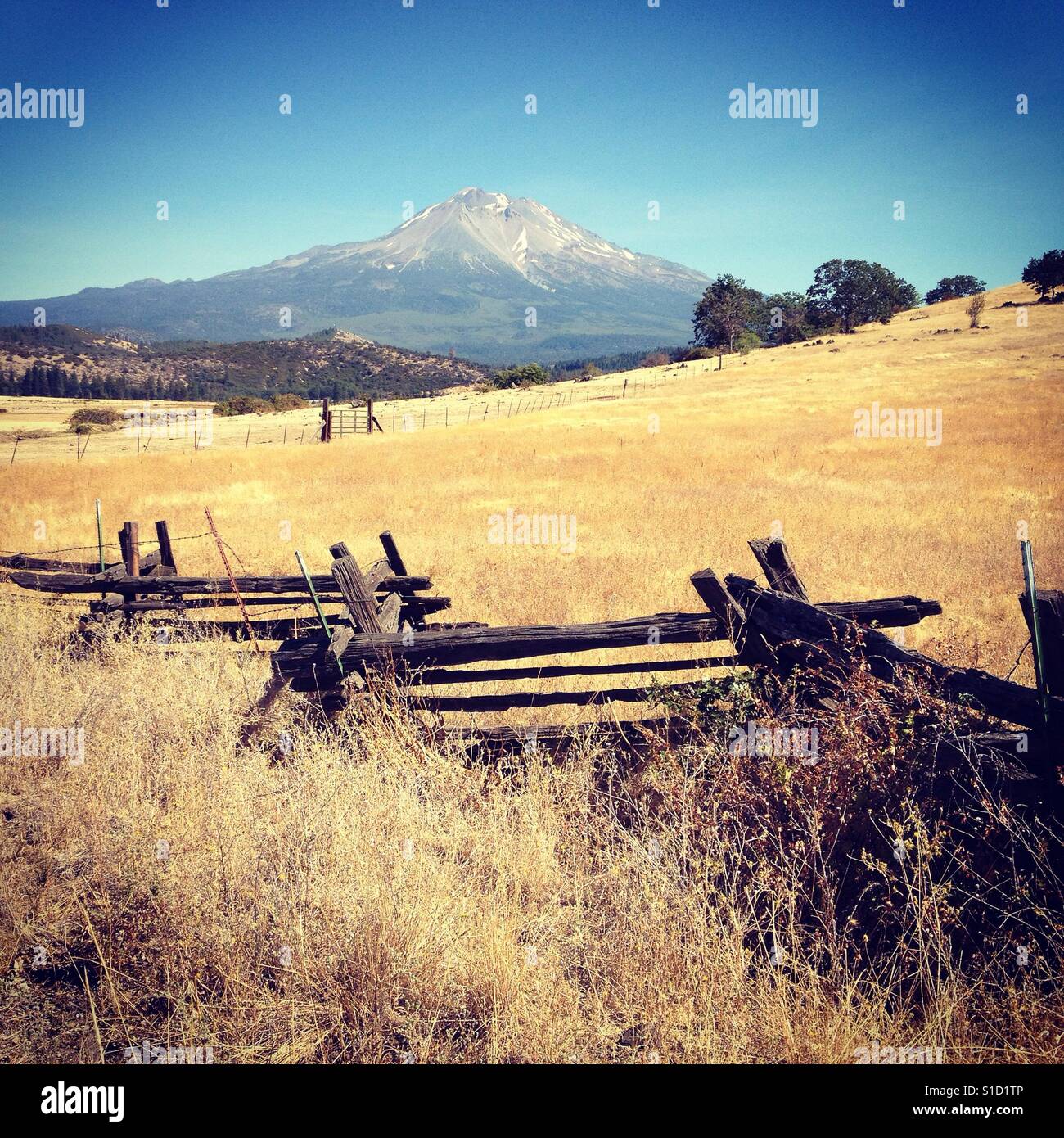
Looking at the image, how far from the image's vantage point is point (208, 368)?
413ft

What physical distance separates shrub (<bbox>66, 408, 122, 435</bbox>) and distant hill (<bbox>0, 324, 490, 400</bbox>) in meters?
49.4

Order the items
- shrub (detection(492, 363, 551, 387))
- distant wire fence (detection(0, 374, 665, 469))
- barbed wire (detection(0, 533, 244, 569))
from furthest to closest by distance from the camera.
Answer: shrub (detection(492, 363, 551, 387)), distant wire fence (detection(0, 374, 665, 469)), barbed wire (detection(0, 533, 244, 569))

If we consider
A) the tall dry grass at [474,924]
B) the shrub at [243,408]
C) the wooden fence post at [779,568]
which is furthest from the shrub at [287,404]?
the tall dry grass at [474,924]

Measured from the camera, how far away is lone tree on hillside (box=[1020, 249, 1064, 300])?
194 ft

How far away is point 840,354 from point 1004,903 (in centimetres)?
5828

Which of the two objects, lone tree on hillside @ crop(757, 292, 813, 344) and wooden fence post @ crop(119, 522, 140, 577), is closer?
wooden fence post @ crop(119, 522, 140, 577)

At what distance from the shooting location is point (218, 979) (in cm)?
277

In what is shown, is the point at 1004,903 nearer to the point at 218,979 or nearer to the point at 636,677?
the point at 218,979

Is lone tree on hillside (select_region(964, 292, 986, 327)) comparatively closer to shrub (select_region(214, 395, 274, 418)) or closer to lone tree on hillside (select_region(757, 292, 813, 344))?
lone tree on hillside (select_region(757, 292, 813, 344))

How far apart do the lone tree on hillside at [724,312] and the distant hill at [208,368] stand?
50.3m

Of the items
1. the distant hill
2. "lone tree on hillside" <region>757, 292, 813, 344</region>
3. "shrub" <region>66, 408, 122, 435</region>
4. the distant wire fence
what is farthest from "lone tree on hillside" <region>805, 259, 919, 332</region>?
"shrub" <region>66, 408, 122, 435</region>

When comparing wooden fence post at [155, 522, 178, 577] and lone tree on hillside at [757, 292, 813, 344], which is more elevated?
lone tree on hillside at [757, 292, 813, 344]

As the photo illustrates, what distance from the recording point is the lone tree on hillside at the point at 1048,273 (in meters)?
59.1
